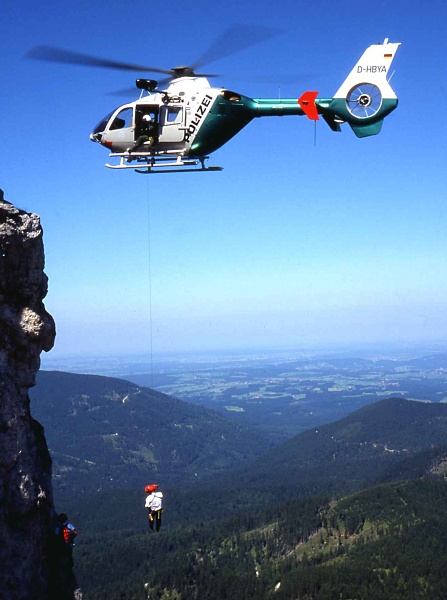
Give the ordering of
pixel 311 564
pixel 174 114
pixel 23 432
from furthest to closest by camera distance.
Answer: pixel 311 564
pixel 174 114
pixel 23 432

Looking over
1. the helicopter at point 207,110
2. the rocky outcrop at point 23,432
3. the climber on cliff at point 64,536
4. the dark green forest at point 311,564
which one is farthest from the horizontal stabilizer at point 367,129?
the dark green forest at point 311,564

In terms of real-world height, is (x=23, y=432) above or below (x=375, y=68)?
below

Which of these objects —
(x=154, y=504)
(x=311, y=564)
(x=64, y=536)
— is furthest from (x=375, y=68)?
(x=311, y=564)

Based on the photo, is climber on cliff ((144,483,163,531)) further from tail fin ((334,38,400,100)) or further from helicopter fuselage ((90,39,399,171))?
tail fin ((334,38,400,100))

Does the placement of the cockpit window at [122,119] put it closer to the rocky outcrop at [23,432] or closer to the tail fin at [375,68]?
the rocky outcrop at [23,432]

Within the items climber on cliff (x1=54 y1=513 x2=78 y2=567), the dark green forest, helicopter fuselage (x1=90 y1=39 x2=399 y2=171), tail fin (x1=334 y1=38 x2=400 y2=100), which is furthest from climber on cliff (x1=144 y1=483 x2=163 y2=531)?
the dark green forest

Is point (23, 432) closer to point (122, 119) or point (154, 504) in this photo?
point (154, 504)

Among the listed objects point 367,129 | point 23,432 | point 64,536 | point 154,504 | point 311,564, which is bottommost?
point 311,564
